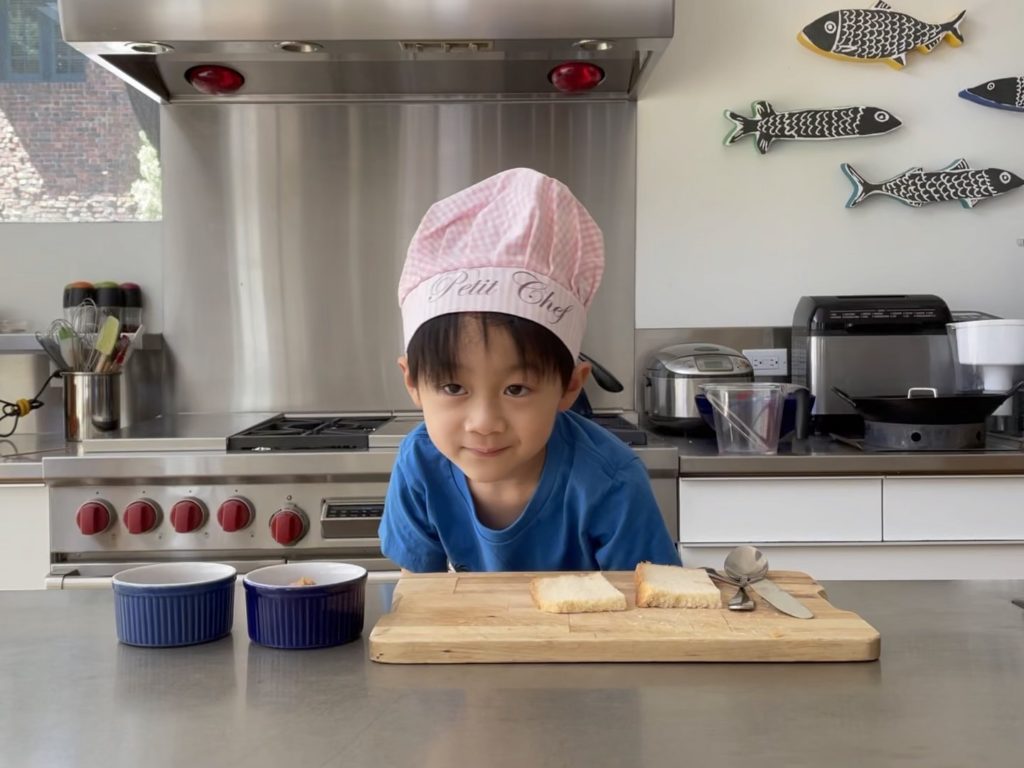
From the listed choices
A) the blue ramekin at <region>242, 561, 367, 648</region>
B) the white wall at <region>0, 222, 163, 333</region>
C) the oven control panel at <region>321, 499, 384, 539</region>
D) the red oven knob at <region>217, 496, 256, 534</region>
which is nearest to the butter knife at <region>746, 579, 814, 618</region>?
the blue ramekin at <region>242, 561, 367, 648</region>

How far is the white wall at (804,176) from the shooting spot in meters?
2.47

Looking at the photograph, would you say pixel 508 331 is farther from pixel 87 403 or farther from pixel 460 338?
pixel 87 403

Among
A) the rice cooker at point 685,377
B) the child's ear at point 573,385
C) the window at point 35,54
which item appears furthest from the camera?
the window at point 35,54

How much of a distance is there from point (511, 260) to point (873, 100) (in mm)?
1777

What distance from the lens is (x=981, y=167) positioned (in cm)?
248

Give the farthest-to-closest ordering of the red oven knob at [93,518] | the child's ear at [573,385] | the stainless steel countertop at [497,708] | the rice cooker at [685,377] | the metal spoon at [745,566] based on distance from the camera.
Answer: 1. the rice cooker at [685,377]
2. the red oven knob at [93,518]
3. the child's ear at [573,385]
4. the metal spoon at [745,566]
5. the stainless steel countertop at [497,708]

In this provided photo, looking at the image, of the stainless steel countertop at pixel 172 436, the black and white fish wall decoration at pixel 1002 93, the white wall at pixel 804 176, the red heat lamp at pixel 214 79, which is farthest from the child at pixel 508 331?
the black and white fish wall decoration at pixel 1002 93

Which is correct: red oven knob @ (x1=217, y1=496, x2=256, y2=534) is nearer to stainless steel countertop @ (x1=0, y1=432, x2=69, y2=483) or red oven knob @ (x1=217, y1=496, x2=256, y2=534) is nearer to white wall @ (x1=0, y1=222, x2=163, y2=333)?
stainless steel countertop @ (x1=0, y1=432, x2=69, y2=483)

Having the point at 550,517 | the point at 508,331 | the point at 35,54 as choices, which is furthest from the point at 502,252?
the point at 35,54

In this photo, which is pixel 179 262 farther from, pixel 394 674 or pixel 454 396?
pixel 394 674

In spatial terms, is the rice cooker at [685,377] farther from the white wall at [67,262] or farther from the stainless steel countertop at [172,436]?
the white wall at [67,262]

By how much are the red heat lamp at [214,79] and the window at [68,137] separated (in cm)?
21

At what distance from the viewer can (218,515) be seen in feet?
6.25

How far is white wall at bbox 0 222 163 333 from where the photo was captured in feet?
8.36
